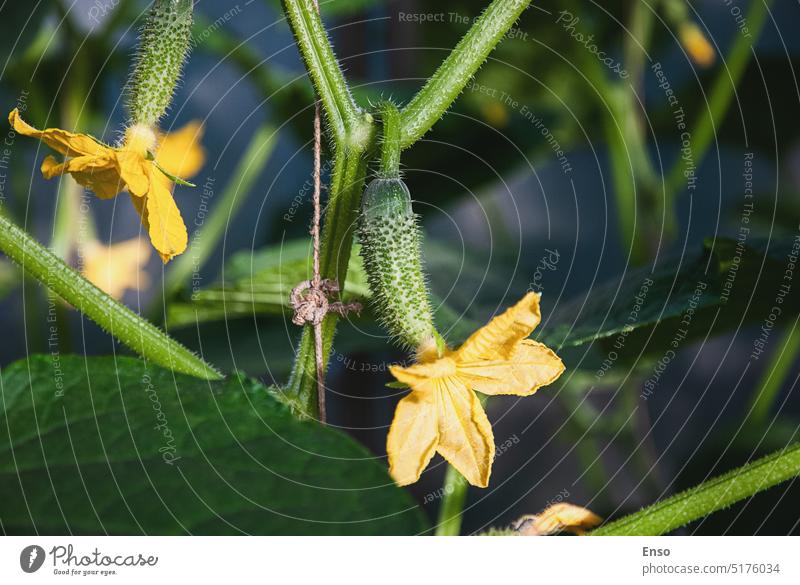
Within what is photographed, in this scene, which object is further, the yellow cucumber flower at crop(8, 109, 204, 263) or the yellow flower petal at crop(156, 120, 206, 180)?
the yellow flower petal at crop(156, 120, 206, 180)

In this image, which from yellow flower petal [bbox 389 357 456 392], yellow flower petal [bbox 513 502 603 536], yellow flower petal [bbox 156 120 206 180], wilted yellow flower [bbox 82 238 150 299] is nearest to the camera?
yellow flower petal [bbox 389 357 456 392]

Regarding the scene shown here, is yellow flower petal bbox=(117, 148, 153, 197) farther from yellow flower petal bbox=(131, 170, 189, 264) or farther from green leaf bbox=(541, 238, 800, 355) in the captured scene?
green leaf bbox=(541, 238, 800, 355)

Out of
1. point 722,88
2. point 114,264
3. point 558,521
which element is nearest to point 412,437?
point 558,521

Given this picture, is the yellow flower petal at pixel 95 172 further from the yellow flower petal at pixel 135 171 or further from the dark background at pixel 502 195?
the dark background at pixel 502 195

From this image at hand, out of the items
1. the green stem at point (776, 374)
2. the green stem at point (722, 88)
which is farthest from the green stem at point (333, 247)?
the green stem at point (722, 88)

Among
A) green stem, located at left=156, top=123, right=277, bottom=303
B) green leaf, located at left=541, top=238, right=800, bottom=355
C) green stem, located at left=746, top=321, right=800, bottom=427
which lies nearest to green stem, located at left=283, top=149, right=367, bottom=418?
green leaf, located at left=541, top=238, right=800, bottom=355

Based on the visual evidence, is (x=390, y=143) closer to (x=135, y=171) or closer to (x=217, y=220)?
(x=135, y=171)
